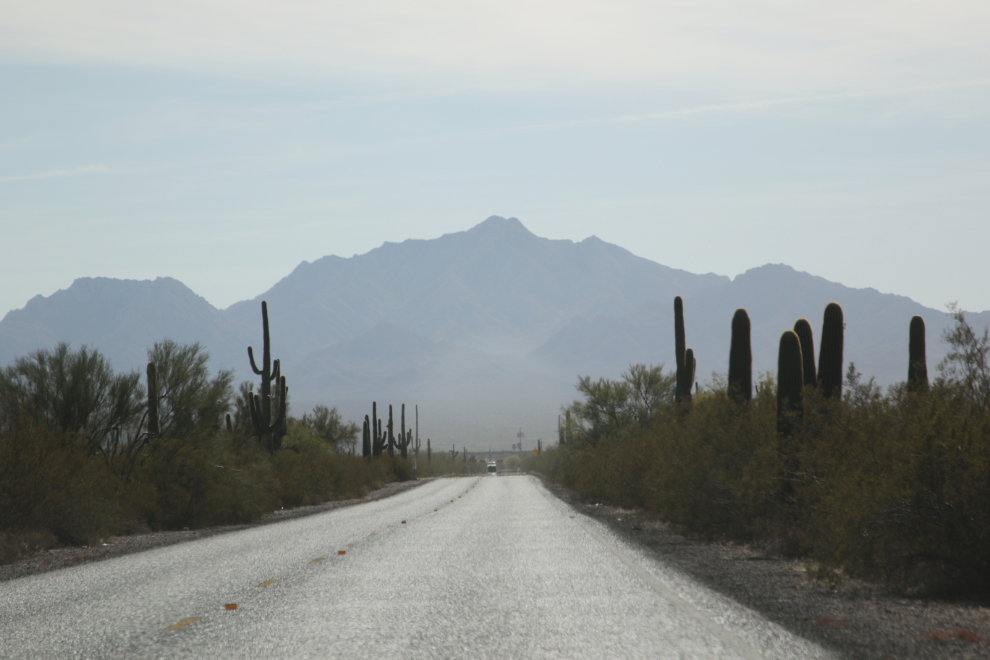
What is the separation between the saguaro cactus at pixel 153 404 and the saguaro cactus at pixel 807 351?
17.5 metres

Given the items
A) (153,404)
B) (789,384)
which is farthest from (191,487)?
(789,384)

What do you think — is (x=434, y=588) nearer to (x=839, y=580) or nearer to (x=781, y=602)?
A: (x=781, y=602)

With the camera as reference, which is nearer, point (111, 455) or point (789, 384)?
point (789, 384)

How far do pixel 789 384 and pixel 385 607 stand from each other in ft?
33.2

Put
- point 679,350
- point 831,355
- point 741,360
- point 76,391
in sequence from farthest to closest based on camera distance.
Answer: point 679,350, point 76,391, point 741,360, point 831,355

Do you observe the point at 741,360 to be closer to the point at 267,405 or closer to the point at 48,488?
the point at 48,488

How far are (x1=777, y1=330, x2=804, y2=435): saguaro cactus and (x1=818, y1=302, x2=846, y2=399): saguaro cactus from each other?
0.40 meters

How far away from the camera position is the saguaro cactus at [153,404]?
26.3 meters

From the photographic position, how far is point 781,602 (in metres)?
9.90

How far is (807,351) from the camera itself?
61.0 feet

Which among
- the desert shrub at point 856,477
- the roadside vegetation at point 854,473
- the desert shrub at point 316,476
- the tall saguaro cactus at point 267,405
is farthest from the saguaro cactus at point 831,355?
the tall saguaro cactus at point 267,405

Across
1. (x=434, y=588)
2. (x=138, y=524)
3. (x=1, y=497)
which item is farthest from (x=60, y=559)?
(x=434, y=588)

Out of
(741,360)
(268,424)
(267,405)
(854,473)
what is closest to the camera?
(854,473)

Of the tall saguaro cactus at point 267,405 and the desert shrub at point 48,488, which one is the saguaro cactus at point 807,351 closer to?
the desert shrub at point 48,488
